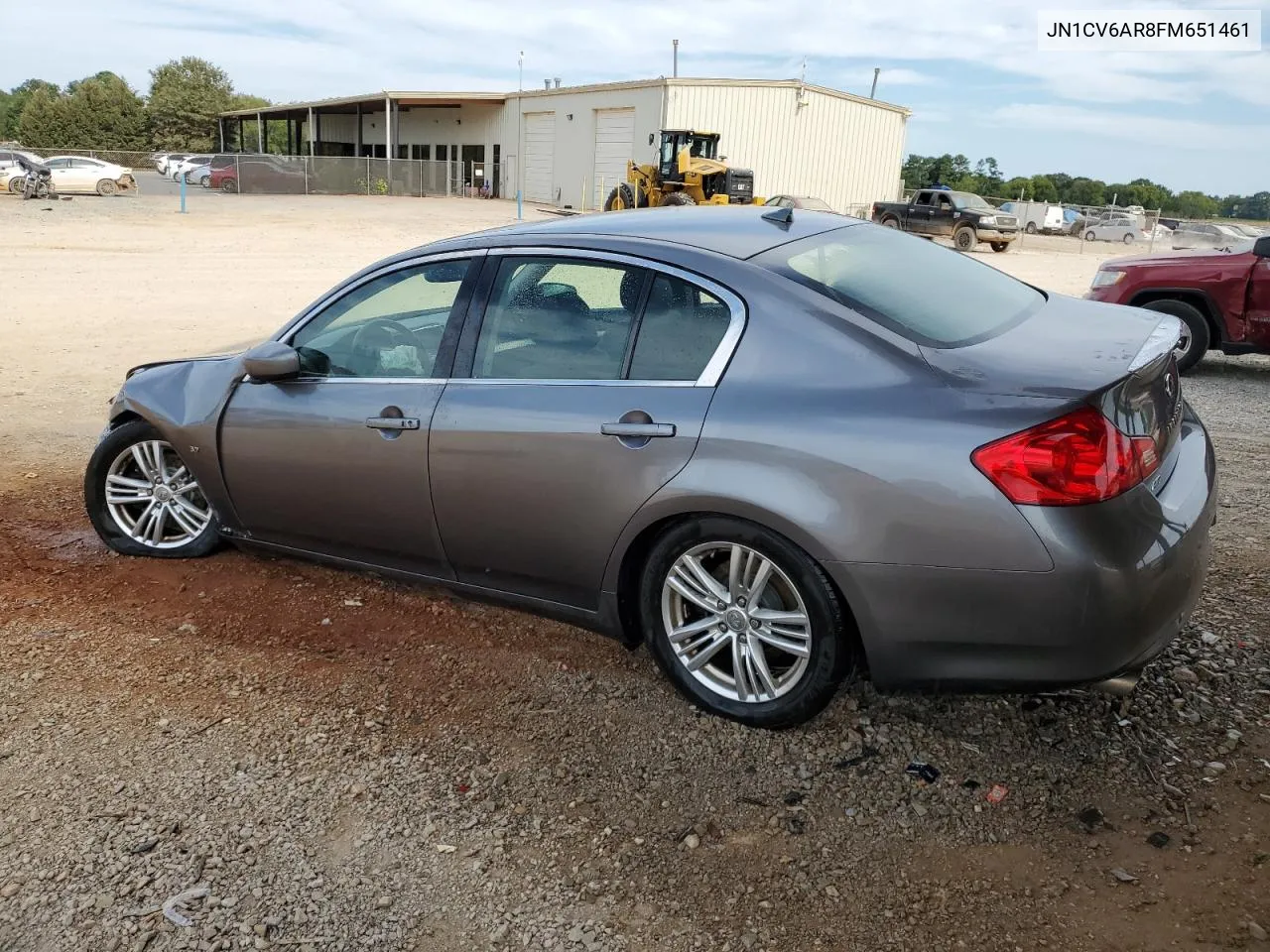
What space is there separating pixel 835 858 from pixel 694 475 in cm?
113

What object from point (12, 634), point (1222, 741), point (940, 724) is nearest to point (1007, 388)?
point (940, 724)

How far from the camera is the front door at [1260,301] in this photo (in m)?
8.81

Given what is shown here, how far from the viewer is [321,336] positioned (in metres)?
4.09

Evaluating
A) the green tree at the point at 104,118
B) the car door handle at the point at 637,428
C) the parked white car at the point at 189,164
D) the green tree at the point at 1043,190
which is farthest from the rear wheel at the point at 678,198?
the green tree at the point at 104,118

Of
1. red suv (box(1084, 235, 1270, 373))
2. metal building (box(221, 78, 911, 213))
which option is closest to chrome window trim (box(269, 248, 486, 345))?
red suv (box(1084, 235, 1270, 373))

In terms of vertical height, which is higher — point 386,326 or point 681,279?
point 681,279

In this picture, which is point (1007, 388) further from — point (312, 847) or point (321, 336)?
point (321, 336)

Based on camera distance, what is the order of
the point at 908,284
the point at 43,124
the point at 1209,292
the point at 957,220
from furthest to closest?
the point at 43,124
the point at 957,220
the point at 1209,292
the point at 908,284

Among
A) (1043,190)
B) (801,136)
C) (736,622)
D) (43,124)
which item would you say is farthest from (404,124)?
(736,622)

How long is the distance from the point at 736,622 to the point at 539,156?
150 ft

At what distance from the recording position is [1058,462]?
8.71ft

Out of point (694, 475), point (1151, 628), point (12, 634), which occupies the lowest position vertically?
point (12, 634)

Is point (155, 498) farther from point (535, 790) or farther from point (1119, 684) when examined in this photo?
point (1119, 684)

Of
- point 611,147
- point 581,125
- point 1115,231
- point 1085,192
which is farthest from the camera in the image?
point 1085,192
